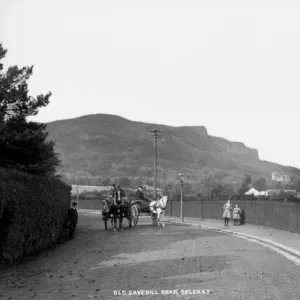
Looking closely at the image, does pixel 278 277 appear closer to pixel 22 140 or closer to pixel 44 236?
pixel 44 236

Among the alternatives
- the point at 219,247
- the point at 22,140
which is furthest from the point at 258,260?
the point at 22,140

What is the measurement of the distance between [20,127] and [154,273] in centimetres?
2153

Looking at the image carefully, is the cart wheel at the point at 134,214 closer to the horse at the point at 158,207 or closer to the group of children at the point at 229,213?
the horse at the point at 158,207

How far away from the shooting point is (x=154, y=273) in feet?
37.1

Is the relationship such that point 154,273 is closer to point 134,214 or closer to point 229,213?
point 134,214

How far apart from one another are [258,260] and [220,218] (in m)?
30.2

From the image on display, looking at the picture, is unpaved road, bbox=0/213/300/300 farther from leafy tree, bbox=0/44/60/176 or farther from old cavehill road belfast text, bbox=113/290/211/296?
leafy tree, bbox=0/44/60/176

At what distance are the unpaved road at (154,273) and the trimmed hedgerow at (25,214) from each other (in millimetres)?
474

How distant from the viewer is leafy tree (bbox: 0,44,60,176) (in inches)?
1146

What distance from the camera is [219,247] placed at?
17.5m

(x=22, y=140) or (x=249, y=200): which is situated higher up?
(x=22, y=140)

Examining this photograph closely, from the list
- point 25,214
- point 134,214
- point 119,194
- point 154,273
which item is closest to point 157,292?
point 154,273

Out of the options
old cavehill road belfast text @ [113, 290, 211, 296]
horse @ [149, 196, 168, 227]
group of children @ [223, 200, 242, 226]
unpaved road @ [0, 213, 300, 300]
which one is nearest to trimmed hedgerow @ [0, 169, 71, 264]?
unpaved road @ [0, 213, 300, 300]

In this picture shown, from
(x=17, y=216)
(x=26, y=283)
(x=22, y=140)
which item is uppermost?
(x=22, y=140)
